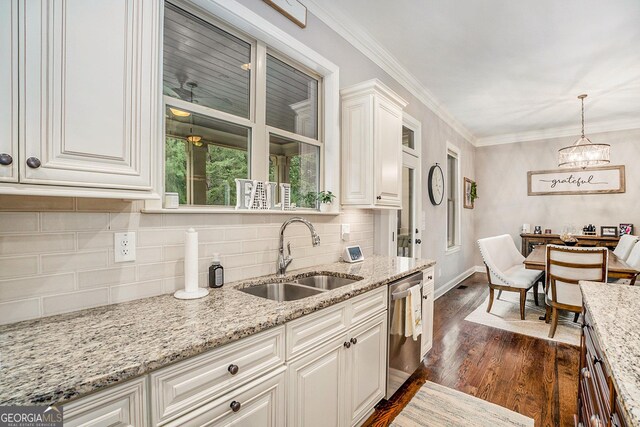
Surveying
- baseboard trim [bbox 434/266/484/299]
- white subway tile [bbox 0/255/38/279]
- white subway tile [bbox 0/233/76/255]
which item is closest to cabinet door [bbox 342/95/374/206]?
white subway tile [bbox 0/233/76/255]

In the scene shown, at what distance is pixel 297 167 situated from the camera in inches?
95.5

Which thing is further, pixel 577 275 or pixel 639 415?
pixel 577 275

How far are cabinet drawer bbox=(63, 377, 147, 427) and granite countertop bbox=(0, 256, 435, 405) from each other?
5 cm

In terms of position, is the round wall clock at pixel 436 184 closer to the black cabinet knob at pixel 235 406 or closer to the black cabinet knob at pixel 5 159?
the black cabinet knob at pixel 235 406

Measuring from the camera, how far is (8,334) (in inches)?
40.0

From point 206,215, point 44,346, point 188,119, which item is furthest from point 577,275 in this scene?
point 44,346

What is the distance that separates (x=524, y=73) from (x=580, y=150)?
1.69 metres

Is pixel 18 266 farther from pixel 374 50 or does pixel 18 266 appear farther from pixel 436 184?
pixel 436 184

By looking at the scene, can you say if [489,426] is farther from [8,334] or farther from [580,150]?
[580,150]

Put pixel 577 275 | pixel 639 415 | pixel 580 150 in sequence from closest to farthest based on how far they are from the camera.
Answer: pixel 639 415
pixel 577 275
pixel 580 150

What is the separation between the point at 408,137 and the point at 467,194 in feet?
9.01

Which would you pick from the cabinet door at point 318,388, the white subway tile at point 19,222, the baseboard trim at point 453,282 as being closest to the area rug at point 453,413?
the cabinet door at point 318,388

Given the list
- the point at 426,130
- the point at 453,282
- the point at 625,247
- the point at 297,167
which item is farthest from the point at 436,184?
the point at 297,167

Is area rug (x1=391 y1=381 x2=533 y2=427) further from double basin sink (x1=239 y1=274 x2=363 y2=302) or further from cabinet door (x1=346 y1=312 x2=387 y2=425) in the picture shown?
double basin sink (x1=239 y1=274 x2=363 y2=302)
